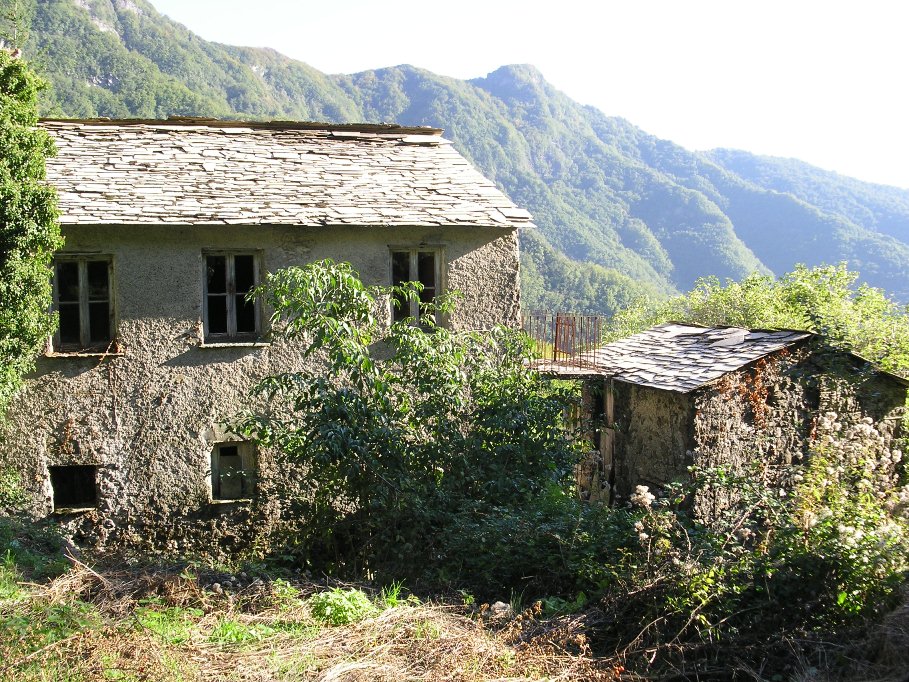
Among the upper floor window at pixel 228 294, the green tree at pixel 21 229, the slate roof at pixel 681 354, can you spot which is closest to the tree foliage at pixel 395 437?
the slate roof at pixel 681 354

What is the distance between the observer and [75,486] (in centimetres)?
1042

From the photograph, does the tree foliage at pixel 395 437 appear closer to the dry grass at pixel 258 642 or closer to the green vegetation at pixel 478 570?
the green vegetation at pixel 478 570

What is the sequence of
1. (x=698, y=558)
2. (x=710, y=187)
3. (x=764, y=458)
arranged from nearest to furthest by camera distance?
(x=698, y=558)
(x=764, y=458)
(x=710, y=187)

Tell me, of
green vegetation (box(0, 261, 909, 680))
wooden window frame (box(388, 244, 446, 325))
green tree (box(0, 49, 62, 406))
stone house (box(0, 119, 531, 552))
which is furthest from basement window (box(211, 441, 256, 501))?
wooden window frame (box(388, 244, 446, 325))

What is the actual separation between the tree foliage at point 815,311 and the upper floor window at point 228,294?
7398 mm

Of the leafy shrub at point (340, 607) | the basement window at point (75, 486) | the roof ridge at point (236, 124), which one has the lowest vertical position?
the basement window at point (75, 486)

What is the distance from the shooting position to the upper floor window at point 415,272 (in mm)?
11180

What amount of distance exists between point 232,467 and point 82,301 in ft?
9.87

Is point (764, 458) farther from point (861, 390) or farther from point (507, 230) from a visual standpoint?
point (507, 230)

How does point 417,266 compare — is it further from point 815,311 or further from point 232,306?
point 815,311

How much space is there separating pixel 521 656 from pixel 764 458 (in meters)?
4.80

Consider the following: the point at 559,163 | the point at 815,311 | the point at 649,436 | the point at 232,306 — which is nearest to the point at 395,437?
the point at 649,436

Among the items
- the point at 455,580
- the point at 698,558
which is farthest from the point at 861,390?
the point at 455,580

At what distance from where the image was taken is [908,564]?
19.5 feet
